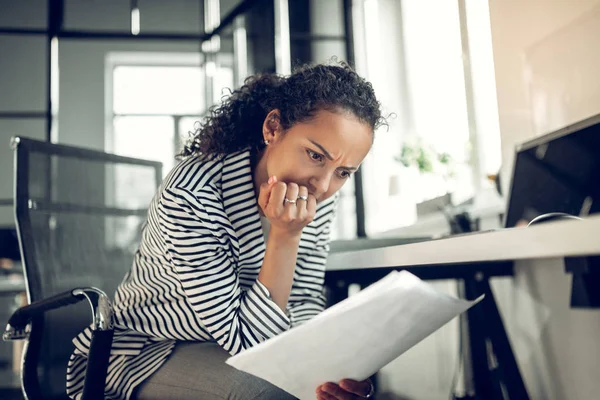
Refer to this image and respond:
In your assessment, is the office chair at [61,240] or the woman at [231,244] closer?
the woman at [231,244]

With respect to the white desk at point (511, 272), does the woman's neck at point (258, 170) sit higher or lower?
higher

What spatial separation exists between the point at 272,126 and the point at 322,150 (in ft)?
0.49

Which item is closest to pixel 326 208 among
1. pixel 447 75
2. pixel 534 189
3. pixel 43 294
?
pixel 534 189

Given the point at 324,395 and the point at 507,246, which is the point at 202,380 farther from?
the point at 507,246

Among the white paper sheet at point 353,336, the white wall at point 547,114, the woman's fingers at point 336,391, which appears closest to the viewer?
the white paper sheet at point 353,336

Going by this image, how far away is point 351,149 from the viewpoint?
0.99 meters

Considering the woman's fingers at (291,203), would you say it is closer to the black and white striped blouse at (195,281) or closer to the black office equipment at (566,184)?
the black and white striped blouse at (195,281)

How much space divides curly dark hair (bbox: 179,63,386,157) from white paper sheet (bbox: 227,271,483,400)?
1.30 ft

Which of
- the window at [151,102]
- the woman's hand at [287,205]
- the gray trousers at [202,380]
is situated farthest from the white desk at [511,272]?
the window at [151,102]

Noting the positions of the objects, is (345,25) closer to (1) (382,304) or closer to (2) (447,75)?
(2) (447,75)

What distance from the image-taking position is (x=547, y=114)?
158cm

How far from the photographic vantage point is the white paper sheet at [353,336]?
64cm

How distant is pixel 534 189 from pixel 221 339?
63 cm

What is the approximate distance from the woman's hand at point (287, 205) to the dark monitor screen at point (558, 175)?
437 mm
